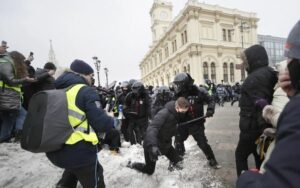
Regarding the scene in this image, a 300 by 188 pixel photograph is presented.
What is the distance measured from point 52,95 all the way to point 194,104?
299cm

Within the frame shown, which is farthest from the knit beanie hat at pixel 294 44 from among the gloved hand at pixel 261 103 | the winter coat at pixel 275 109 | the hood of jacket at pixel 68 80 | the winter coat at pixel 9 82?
the winter coat at pixel 9 82

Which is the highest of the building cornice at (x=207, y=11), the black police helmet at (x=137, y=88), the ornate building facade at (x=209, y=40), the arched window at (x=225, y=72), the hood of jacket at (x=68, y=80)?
the building cornice at (x=207, y=11)

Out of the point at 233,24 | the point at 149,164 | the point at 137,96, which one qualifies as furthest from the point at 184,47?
the point at 149,164

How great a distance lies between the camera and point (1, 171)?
3.89 meters

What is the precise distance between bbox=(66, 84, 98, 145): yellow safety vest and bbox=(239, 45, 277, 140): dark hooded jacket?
1.89 meters

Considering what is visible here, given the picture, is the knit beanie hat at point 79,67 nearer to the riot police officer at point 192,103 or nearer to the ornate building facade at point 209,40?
the riot police officer at point 192,103

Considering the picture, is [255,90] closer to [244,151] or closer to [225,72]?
[244,151]

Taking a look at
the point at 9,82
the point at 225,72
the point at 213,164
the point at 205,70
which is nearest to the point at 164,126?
the point at 213,164

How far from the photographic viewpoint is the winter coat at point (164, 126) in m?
3.39

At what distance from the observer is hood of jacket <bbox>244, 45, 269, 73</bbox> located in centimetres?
283

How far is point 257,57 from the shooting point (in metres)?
2.85

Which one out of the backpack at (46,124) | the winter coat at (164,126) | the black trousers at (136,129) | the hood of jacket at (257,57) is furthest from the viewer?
the black trousers at (136,129)

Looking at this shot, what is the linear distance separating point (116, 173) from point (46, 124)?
2211 millimetres

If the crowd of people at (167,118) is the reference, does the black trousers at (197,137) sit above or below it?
below
